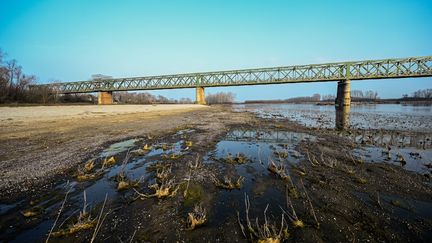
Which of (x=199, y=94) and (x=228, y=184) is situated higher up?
(x=199, y=94)

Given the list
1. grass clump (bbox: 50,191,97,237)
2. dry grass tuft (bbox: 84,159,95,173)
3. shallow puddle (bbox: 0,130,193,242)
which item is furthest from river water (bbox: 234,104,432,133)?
grass clump (bbox: 50,191,97,237)

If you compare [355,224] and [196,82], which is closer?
[355,224]

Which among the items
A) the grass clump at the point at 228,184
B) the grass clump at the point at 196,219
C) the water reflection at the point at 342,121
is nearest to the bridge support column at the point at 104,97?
the water reflection at the point at 342,121

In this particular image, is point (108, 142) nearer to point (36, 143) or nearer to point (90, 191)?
point (36, 143)

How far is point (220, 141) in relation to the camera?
504 inches

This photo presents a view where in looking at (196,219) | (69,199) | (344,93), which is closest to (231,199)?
(196,219)

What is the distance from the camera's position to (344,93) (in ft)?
194

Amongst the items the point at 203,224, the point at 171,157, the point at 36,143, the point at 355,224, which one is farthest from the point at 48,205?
the point at 36,143

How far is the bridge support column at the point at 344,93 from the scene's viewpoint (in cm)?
5800

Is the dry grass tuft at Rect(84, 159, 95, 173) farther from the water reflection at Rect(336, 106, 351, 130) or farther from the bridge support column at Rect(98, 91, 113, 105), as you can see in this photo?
the bridge support column at Rect(98, 91, 113, 105)

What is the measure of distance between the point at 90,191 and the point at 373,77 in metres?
75.9

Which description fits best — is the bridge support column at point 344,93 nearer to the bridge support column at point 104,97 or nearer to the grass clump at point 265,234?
the grass clump at point 265,234

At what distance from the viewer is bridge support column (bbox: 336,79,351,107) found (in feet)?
190

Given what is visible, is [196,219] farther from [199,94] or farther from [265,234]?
[199,94]
